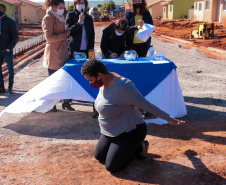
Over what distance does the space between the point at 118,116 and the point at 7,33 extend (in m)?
4.57

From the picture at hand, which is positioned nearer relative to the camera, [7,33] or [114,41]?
[114,41]

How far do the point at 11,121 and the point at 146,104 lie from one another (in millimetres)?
3112

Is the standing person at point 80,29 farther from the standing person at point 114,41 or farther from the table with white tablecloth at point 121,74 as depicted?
the table with white tablecloth at point 121,74

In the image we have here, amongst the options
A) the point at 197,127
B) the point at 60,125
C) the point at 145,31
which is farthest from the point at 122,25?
the point at 197,127

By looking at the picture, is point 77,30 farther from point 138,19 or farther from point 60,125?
point 60,125

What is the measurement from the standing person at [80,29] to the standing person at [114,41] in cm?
33

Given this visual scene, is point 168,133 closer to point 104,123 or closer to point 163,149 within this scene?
point 163,149

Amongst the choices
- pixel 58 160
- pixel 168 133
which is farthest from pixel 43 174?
pixel 168 133

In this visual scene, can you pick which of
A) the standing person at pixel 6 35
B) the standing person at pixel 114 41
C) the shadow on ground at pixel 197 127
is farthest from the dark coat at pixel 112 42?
the standing person at pixel 6 35

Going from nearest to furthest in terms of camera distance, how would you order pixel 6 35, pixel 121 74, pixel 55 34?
pixel 121 74, pixel 55 34, pixel 6 35

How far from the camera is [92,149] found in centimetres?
424

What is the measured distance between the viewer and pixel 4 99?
6.72 meters

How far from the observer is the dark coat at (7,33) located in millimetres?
6828

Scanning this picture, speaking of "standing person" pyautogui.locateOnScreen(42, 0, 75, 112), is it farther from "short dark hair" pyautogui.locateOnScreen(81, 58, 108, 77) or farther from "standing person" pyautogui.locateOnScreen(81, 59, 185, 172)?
"short dark hair" pyautogui.locateOnScreen(81, 58, 108, 77)
